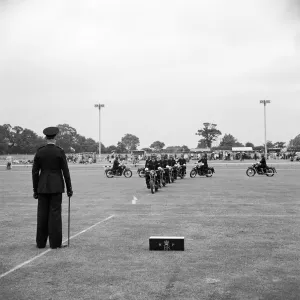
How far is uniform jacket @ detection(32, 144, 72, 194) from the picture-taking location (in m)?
7.70

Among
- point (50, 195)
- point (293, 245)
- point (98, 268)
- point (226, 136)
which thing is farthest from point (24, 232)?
point (226, 136)

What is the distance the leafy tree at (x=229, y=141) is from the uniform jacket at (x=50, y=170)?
606 ft

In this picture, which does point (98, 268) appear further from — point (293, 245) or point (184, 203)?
point (184, 203)

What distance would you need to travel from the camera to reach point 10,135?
15950cm

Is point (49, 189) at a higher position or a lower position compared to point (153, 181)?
higher

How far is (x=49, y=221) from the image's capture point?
761 cm

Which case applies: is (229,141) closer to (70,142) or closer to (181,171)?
(70,142)

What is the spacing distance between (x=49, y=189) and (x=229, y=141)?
188m

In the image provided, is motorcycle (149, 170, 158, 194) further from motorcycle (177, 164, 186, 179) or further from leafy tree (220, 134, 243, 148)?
leafy tree (220, 134, 243, 148)

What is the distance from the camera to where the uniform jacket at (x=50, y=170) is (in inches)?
303

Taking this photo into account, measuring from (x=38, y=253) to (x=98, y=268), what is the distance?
→ 4.84 ft

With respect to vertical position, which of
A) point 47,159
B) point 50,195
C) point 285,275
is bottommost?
point 285,275

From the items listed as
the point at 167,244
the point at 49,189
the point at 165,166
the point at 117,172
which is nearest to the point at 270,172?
the point at 117,172

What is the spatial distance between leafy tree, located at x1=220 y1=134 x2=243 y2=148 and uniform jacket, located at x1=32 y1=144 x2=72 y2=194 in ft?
606
